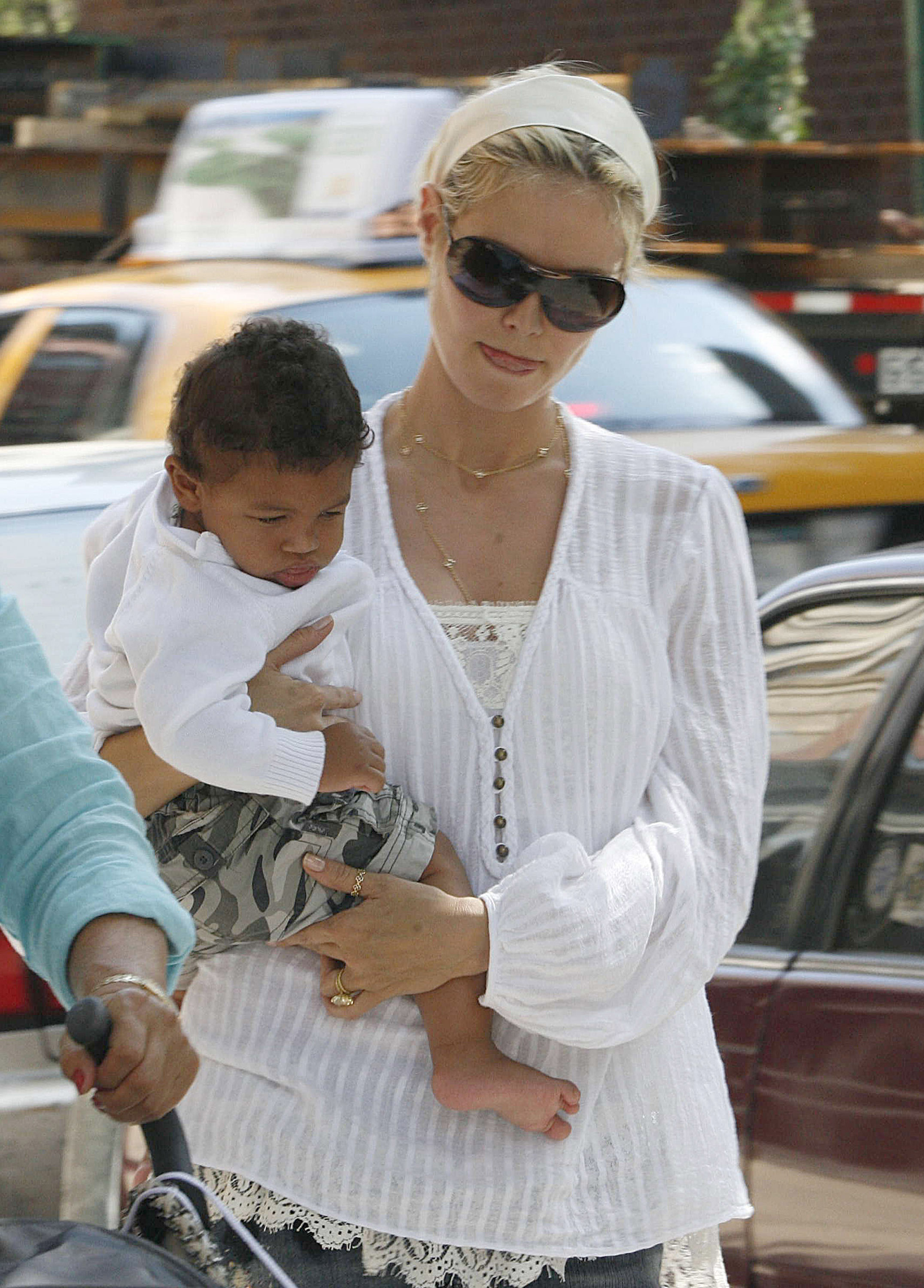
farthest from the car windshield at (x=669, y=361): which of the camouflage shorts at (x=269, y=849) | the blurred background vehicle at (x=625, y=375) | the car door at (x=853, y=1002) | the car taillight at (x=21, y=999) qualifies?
the camouflage shorts at (x=269, y=849)

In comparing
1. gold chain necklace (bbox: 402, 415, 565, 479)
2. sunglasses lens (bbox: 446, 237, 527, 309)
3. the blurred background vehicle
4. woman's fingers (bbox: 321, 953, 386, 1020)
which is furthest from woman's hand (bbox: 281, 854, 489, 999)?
the blurred background vehicle

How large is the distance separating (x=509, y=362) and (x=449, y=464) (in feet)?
0.53

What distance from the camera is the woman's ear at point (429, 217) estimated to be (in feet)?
7.02

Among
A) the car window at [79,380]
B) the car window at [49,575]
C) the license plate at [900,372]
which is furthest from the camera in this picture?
A: the license plate at [900,372]

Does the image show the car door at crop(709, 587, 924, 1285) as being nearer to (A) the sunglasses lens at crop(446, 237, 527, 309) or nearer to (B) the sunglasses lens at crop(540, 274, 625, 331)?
(B) the sunglasses lens at crop(540, 274, 625, 331)

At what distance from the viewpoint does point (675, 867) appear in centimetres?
195

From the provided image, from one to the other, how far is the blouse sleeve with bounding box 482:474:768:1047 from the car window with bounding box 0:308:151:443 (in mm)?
3631

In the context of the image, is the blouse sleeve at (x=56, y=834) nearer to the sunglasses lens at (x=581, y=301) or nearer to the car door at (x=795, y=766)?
the sunglasses lens at (x=581, y=301)

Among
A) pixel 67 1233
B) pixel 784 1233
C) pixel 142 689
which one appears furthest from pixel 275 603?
pixel 784 1233

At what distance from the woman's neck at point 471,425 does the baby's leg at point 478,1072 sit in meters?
0.52

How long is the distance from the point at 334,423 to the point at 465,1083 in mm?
698

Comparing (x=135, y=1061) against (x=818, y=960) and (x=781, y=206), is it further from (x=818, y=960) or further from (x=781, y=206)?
(x=781, y=206)

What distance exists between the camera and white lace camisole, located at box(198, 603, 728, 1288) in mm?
1928

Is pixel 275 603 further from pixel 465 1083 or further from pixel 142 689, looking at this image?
pixel 465 1083
